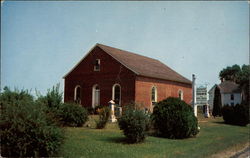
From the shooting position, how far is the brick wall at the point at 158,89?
104 feet

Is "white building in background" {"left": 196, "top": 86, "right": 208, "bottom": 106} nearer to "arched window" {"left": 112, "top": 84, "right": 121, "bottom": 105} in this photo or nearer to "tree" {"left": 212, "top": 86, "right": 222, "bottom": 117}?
"arched window" {"left": 112, "top": 84, "right": 121, "bottom": 105}

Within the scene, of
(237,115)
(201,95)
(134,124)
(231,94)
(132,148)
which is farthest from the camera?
(231,94)

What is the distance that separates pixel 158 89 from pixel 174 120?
64.9ft

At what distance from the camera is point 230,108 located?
27.6 m

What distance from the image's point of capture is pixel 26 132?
8.48m

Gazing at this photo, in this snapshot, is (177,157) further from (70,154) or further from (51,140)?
(51,140)

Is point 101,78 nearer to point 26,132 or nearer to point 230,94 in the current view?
point 26,132

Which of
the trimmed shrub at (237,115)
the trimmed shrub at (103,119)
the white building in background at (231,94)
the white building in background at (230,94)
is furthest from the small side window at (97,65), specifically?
the white building in background at (231,94)

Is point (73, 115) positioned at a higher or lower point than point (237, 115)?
higher

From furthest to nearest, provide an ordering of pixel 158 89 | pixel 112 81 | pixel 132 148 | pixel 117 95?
pixel 158 89
pixel 112 81
pixel 117 95
pixel 132 148

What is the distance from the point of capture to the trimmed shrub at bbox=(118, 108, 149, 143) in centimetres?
1306

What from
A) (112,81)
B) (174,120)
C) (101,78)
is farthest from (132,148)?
(101,78)

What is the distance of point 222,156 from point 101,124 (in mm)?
8374

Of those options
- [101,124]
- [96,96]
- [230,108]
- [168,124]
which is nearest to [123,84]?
A: [96,96]
